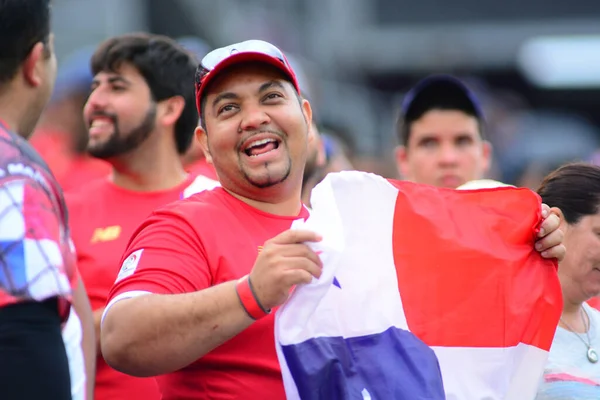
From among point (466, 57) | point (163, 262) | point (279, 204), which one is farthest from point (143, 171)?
point (466, 57)

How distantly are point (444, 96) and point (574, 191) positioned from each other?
88.0 inches

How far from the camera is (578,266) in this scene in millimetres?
4152

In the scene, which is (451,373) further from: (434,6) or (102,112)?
(434,6)

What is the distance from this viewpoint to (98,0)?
15.2m

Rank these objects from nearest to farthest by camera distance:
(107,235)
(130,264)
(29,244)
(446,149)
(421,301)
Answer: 1. (29,244)
2. (130,264)
3. (421,301)
4. (107,235)
5. (446,149)

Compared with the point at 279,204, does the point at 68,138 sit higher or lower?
lower

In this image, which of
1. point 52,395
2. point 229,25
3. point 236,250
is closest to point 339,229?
point 236,250

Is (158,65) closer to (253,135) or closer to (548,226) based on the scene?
(253,135)

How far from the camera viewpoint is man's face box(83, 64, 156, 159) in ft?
18.1

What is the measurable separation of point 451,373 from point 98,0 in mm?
12403

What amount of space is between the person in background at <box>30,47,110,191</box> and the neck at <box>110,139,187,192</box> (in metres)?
2.88

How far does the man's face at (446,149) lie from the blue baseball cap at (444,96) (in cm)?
4

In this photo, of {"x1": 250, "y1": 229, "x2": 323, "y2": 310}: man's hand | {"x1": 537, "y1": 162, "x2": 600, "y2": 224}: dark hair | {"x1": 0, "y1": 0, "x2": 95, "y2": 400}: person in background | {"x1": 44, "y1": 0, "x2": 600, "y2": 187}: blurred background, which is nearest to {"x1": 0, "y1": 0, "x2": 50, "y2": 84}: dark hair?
{"x1": 0, "y1": 0, "x2": 95, "y2": 400}: person in background

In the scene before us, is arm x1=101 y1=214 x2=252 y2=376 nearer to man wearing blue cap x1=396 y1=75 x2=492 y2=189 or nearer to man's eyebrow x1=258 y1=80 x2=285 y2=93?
man's eyebrow x1=258 y1=80 x2=285 y2=93
